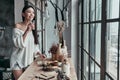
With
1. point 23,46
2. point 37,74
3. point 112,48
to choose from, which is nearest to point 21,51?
point 23,46

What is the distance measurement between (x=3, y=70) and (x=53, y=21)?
1699mm

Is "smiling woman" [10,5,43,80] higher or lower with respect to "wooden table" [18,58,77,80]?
higher

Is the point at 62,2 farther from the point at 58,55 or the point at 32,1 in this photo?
the point at 58,55

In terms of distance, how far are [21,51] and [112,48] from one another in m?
1.28

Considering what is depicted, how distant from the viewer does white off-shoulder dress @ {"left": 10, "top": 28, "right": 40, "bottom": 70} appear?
9.17 feet

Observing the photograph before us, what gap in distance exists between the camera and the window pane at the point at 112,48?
185 centimetres

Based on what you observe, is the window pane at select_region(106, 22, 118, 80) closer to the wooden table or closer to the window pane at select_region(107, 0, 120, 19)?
the window pane at select_region(107, 0, 120, 19)

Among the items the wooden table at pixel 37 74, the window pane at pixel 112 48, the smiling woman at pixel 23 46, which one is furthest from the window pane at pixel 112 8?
the smiling woman at pixel 23 46

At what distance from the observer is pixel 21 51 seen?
2887mm

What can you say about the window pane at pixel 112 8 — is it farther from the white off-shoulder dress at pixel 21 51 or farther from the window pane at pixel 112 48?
the white off-shoulder dress at pixel 21 51

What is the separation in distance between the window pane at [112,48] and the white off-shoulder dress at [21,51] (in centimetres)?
108

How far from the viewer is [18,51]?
2885 mm

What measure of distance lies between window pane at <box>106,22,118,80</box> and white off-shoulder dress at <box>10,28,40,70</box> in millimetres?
1080

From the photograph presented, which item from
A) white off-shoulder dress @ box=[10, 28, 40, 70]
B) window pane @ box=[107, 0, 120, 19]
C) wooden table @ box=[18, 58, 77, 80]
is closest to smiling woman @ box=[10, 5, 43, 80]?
white off-shoulder dress @ box=[10, 28, 40, 70]
